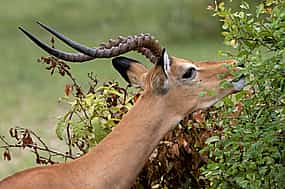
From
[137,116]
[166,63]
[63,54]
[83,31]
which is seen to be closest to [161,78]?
[166,63]

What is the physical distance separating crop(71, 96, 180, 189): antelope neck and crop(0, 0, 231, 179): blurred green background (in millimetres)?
5382

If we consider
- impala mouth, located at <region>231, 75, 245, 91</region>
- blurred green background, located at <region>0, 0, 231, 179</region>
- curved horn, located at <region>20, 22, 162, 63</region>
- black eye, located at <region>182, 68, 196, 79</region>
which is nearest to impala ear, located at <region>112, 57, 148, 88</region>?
curved horn, located at <region>20, 22, 162, 63</region>

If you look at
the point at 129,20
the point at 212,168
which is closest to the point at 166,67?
the point at 212,168

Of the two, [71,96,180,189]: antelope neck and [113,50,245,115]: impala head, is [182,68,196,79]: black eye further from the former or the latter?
[71,96,180,189]: antelope neck

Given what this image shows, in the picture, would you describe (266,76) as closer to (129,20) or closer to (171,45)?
(171,45)

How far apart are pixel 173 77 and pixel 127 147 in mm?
400

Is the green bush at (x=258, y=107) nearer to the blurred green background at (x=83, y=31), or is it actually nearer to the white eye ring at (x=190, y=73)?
the white eye ring at (x=190, y=73)

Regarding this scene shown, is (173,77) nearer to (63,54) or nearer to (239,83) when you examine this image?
(239,83)

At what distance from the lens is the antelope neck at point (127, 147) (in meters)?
3.82

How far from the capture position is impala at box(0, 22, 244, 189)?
12.3 ft

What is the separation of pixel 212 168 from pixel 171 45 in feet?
30.6

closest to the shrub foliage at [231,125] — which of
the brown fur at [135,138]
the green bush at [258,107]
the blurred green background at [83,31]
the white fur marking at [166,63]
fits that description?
the green bush at [258,107]

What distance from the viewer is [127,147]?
12.7ft

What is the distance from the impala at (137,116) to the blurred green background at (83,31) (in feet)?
17.3
